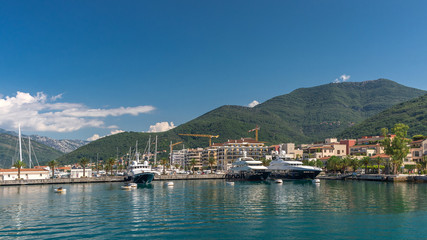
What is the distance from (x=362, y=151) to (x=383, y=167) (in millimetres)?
31259

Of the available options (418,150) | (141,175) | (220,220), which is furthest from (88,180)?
(418,150)

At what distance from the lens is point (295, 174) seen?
13738cm

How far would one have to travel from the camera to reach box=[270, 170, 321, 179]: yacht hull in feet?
438

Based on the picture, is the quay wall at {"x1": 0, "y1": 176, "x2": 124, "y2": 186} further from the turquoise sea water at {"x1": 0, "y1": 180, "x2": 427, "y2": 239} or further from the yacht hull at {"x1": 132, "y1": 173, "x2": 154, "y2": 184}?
the turquoise sea water at {"x1": 0, "y1": 180, "x2": 427, "y2": 239}

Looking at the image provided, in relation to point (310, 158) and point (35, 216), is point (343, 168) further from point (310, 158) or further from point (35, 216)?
point (35, 216)

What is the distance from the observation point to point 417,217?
43.7 m

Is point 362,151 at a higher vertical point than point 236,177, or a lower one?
higher

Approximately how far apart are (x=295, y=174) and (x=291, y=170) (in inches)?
89.2

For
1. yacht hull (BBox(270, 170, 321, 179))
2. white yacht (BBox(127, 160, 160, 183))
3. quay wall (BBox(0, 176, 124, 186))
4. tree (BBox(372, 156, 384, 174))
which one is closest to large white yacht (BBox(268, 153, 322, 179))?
yacht hull (BBox(270, 170, 321, 179))

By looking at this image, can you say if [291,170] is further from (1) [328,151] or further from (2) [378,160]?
(1) [328,151]

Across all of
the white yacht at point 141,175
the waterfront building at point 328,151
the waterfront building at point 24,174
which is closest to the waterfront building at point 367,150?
the waterfront building at point 328,151

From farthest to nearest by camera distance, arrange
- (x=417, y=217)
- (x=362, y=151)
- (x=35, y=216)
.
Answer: (x=362, y=151), (x=35, y=216), (x=417, y=217)

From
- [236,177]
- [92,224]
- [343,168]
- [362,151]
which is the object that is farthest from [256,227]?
[362,151]

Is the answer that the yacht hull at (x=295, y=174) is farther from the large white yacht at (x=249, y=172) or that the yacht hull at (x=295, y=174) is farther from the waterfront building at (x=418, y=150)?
the waterfront building at (x=418, y=150)
